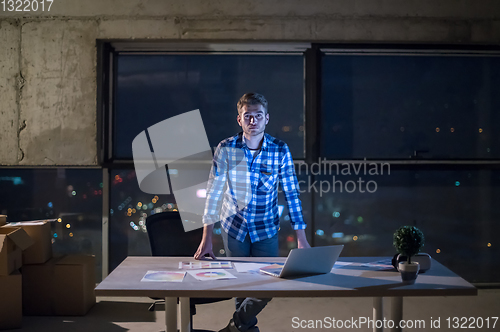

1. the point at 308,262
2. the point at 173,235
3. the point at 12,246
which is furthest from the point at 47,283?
the point at 308,262

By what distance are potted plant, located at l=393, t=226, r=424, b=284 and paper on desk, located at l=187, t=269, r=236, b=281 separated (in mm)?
698

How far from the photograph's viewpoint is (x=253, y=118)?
2350mm

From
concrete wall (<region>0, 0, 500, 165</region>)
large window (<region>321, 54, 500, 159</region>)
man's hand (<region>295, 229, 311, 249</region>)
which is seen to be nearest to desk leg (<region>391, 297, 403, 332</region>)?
man's hand (<region>295, 229, 311, 249</region>)

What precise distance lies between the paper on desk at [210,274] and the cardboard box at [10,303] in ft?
5.79

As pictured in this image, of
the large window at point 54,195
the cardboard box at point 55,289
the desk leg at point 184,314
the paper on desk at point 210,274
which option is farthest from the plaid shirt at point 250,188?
the large window at point 54,195

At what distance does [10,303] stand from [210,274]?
1.91 metres

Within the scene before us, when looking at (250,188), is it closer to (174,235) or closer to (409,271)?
(174,235)

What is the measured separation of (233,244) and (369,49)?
2.39 meters

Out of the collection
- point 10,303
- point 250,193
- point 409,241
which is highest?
point 250,193

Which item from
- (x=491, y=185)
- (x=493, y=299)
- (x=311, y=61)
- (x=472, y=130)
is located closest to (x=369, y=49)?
(x=311, y=61)

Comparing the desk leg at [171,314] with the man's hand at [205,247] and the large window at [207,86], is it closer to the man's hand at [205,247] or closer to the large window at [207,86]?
the man's hand at [205,247]

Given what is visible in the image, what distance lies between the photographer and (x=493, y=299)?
12.0ft

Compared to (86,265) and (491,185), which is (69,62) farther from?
(491,185)

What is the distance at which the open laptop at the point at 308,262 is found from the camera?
1.78 m
